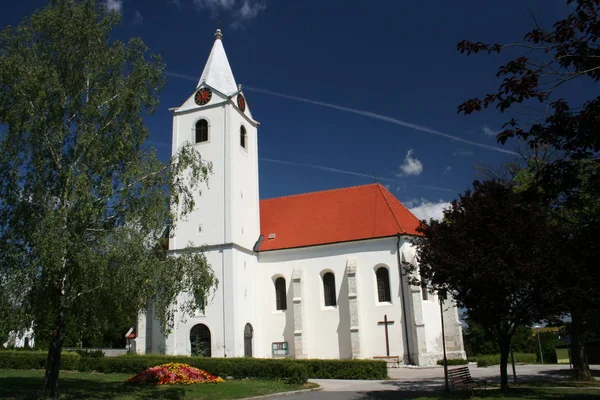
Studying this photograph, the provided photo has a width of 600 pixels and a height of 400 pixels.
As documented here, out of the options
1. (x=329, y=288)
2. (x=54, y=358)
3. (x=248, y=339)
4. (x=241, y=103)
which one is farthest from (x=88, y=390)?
(x=241, y=103)

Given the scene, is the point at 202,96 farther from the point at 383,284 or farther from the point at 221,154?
the point at 383,284

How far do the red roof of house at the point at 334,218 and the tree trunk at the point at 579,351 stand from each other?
41.0ft

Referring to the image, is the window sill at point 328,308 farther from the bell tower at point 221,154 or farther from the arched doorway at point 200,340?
the arched doorway at point 200,340

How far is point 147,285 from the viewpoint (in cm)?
1546

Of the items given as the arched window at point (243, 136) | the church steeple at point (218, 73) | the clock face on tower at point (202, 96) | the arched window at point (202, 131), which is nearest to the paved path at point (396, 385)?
the arched window at point (243, 136)

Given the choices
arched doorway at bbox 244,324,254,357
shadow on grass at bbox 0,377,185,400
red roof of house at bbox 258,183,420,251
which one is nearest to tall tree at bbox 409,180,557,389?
shadow on grass at bbox 0,377,185,400

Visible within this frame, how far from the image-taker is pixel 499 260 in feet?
51.6

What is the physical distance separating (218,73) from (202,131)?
482 cm

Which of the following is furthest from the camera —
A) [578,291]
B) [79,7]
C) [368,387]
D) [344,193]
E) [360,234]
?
[344,193]

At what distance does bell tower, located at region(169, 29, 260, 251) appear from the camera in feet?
112

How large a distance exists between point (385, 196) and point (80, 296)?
24.3m

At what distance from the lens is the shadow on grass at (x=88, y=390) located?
1620 cm

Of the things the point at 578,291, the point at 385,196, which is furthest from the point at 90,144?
the point at 385,196

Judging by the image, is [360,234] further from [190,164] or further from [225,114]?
[190,164]
